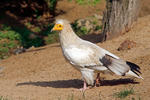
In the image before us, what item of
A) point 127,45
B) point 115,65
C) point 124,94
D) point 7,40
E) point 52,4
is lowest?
point 7,40

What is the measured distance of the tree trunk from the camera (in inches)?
383

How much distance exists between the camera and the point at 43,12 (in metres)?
18.6

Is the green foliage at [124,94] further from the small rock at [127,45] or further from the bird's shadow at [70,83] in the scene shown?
the small rock at [127,45]

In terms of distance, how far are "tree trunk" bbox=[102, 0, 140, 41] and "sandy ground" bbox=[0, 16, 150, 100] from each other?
0.23 meters

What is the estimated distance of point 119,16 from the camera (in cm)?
979

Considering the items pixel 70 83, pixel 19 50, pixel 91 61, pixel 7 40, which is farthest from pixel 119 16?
pixel 7 40

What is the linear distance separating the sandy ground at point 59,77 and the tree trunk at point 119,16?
0.77ft

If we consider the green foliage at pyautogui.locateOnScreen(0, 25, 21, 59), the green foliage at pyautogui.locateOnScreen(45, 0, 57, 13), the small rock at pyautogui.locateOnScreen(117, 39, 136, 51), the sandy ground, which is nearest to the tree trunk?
the sandy ground

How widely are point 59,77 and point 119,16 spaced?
113 inches

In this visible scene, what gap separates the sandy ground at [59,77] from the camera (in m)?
6.30

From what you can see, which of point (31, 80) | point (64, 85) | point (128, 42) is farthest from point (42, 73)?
point (128, 42)

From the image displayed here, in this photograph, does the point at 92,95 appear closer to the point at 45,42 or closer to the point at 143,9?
the point at 45,42

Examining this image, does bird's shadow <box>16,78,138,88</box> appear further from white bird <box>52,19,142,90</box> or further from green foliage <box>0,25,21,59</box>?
green foliage <box>0,25,21,59</box>

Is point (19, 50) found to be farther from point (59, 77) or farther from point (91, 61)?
point (91, 61)
